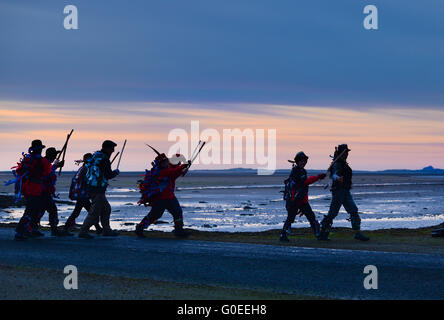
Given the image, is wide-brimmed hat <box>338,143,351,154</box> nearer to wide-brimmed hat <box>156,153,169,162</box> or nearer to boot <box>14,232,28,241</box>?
wide-brimmed hat <box>156,153,169,162</box>

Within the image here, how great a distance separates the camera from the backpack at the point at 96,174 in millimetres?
17263

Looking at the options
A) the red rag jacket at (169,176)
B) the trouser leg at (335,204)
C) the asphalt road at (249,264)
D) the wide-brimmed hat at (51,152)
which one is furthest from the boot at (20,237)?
the trouser leg at (335,204)

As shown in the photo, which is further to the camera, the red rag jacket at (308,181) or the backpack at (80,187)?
the backpack at (80,187)

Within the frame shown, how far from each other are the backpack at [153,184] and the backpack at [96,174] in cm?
95

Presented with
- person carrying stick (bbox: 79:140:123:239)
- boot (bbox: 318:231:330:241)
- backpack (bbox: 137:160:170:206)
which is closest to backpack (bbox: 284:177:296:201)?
boot (bbox: 318:231:330:241)

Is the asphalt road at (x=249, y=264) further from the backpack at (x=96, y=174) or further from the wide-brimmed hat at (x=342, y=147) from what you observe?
the wide-brimmed hat at (x=342, y=147)

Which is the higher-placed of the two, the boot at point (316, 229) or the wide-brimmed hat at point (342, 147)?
the wide-brimmed hat at point (342, 147)

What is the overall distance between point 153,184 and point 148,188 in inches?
7.5

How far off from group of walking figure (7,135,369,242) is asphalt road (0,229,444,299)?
1110 millimetres

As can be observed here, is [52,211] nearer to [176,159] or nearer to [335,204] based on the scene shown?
[176,159]

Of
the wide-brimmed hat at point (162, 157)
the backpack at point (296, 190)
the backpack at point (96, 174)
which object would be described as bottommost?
the backpack at point (296, 190)

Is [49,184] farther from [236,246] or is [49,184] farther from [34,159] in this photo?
[236,246]
